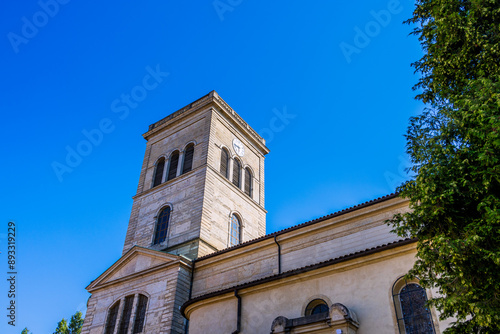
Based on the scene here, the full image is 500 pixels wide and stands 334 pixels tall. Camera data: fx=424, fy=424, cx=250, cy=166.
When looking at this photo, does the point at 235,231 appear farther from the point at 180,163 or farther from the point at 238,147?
the point at 238,147

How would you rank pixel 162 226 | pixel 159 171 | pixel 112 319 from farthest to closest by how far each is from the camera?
pixel 159 171 → pixel 162 226 → pixel 112 319

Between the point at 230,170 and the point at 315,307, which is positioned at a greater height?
the point at 230,170

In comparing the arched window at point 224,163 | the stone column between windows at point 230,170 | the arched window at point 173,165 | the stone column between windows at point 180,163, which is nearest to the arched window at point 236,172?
the stone column between windows at point 230,170

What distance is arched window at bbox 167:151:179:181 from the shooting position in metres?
28.7

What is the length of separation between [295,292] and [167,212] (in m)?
13.9

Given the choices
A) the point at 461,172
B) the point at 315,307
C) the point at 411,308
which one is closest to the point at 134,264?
the point at 315,307

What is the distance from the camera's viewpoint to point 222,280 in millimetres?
19969

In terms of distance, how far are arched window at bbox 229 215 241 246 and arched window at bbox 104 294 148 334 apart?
680 centimetres

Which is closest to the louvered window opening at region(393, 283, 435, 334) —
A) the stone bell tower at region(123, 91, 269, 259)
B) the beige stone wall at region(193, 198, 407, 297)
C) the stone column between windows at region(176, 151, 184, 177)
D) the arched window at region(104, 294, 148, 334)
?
the beige stone wall at region(193, 198, 407, 297)

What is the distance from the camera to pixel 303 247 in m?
18.5

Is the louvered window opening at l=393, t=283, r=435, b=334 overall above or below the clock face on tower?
below

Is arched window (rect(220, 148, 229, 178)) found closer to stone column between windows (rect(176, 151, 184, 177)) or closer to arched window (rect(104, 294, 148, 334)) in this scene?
stone column between windows (rect(176, 151, 184, 177))

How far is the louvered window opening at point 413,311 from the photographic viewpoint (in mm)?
11641

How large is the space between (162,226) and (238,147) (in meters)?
8.45
